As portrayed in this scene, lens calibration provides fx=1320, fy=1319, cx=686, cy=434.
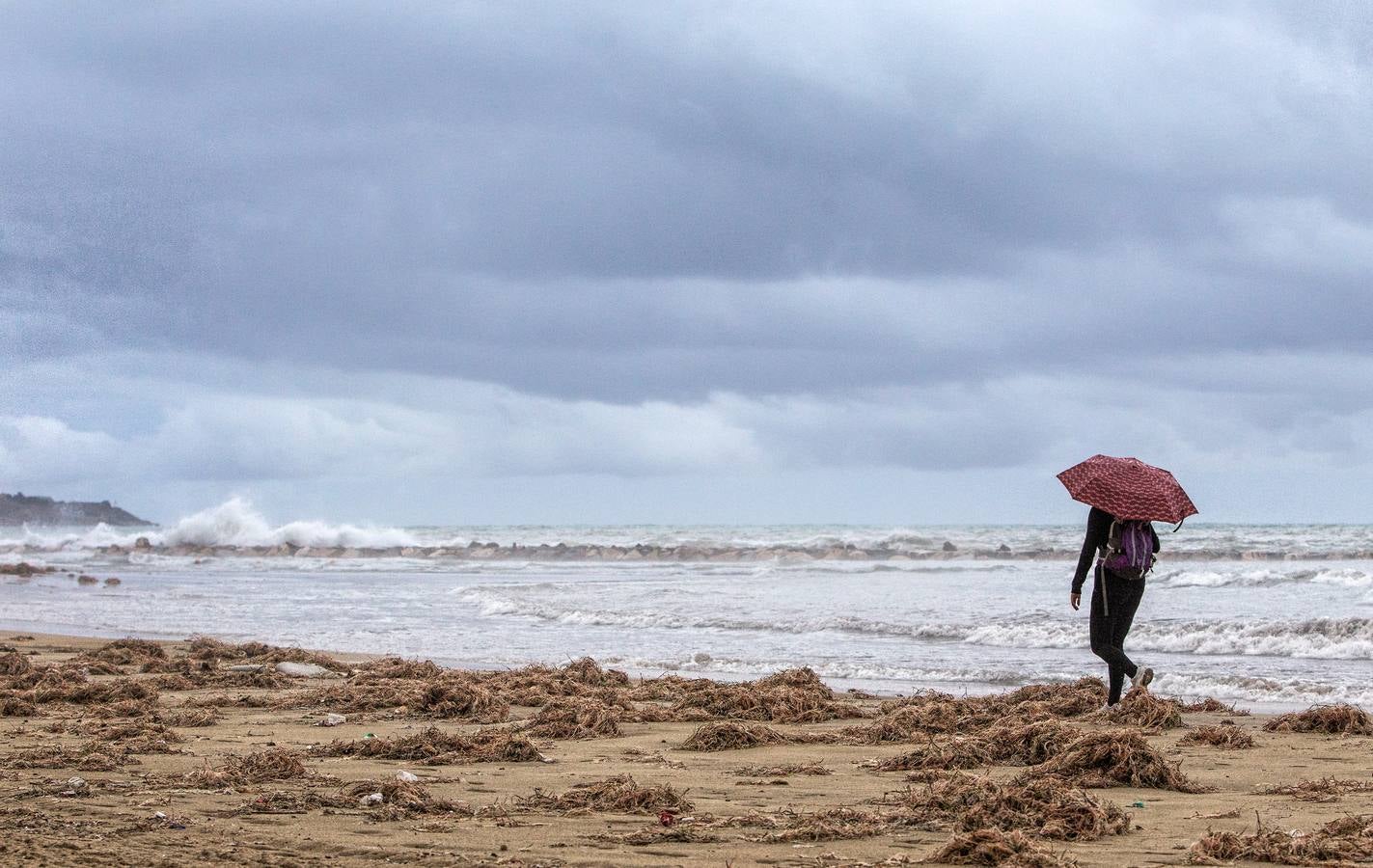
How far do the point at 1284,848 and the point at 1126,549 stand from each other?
4731 millimetres

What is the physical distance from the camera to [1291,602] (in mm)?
21438

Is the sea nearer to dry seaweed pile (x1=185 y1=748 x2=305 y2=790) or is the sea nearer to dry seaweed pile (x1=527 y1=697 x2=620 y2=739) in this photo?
dry seaweed pile (x1=527 y1=697 x2=620 y2=739)

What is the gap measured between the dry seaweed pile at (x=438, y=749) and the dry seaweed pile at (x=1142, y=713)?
166 inches

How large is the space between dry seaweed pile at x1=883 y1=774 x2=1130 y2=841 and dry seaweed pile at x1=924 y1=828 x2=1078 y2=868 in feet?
0.96

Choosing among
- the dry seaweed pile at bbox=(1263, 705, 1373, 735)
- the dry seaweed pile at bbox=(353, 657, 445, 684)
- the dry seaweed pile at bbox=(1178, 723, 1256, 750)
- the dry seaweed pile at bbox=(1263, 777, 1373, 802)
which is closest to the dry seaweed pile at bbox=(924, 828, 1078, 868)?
the dry seaweed pile at bbox=(1263, 777, 1373, 802)

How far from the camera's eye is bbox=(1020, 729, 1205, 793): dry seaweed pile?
688 centimetres

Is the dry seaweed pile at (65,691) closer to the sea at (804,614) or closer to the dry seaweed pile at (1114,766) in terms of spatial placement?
the sea at (804,614)

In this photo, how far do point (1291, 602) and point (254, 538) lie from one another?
2241 inches

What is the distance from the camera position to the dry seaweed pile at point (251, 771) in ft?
22.4

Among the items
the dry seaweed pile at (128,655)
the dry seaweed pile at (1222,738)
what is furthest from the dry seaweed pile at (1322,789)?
the dry seaweed pile at (128,655)

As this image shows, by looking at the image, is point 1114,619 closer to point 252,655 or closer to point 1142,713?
point 1142,713

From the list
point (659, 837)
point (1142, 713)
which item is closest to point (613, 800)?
point (659, 837)

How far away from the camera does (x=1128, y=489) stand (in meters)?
9.69

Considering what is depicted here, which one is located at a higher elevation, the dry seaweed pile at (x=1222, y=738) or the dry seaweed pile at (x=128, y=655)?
Answer: the dry seaweed pile at (x=1222, y=738)
